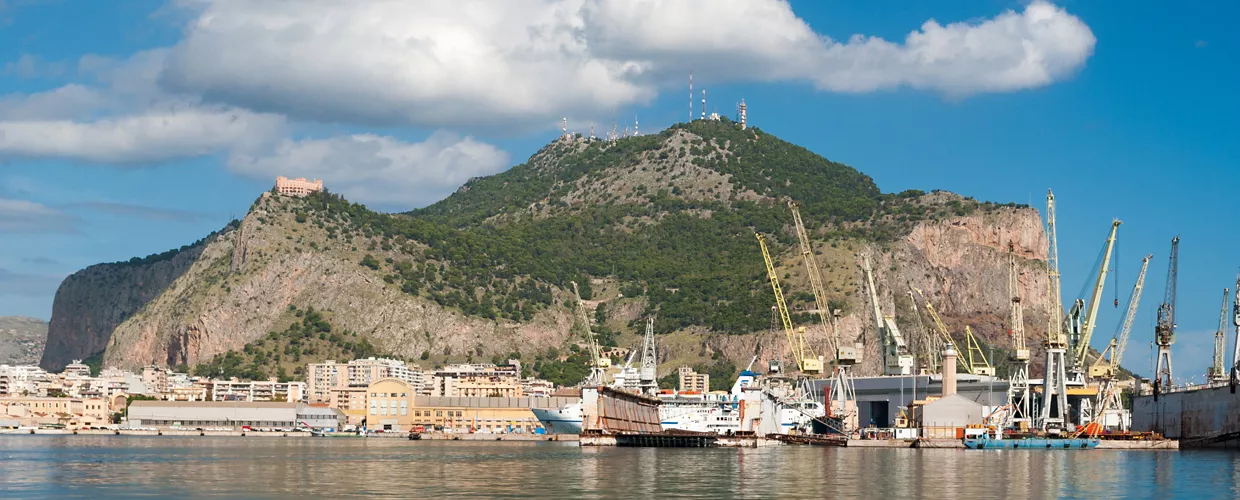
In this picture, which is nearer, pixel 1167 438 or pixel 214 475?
pixel 214 475

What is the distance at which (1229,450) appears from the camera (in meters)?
123

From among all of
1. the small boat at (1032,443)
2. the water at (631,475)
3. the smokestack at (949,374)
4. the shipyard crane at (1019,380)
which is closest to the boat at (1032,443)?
the small boat at (1032,443)

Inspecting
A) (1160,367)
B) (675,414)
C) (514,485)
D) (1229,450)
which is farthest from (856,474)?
(675,414)

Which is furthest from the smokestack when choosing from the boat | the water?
the water

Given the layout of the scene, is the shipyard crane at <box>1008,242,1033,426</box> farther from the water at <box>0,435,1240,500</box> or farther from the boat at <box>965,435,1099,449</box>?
the water at <box>0,435,1240,500</box>

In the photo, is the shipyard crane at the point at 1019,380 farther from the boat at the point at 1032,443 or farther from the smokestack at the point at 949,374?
the boat at the point at 1032,443

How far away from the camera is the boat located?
454 feet

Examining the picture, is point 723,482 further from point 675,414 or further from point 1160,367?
point 675,414

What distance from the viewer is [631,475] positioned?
291 ft

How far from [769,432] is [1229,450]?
171 ft

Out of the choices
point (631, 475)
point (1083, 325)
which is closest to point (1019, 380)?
point (1083, 325)

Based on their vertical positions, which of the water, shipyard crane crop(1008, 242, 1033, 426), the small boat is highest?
shipyard crane crop(1008, 242, 1033, 426)

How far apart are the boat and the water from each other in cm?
1225

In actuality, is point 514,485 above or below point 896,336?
below
